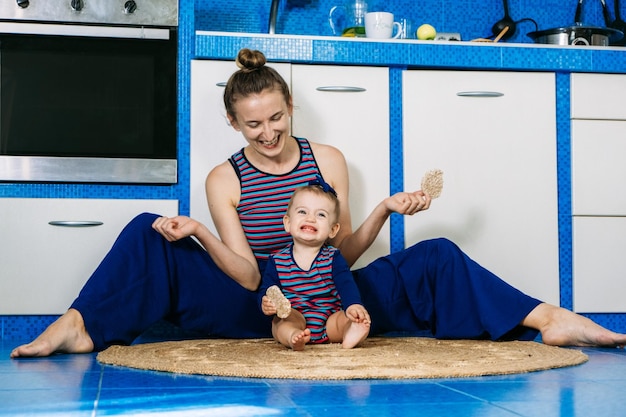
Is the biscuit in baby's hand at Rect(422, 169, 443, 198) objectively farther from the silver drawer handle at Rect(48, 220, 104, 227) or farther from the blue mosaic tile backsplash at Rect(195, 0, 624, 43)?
the blue mosaic tile backsplash at Rect(195, 0, 624, 43)

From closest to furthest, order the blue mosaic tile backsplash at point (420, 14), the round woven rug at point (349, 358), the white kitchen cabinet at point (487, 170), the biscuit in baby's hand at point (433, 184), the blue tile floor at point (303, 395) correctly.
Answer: the blue tile floor at point (303, 395) → the round woven rug at point (349, 358) → the biscuit in baby's hand at point (433, 184) → the white kitchen cabinet at point (487, 170) → the blue mosaic tile backsplash at point (420, 14)

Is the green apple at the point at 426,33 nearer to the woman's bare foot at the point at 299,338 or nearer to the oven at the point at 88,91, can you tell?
the oven at the point at 88,91

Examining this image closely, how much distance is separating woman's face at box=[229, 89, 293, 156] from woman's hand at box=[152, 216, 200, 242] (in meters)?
0.32

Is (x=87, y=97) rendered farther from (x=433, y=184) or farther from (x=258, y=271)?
(x=433, y=184)

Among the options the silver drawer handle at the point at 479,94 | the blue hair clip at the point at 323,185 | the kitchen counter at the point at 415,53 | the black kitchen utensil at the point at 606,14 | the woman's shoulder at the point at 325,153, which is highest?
the black kitchen utensil at the point at 606,14

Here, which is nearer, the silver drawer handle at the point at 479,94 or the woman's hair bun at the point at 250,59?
the woman's hair bun at the point at 250,59

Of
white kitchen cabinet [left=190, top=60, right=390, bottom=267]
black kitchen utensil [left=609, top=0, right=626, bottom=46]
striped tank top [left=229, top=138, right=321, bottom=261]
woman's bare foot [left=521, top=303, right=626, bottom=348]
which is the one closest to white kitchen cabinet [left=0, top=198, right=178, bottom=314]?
white kitchen cabinet [left=190, top=60, right=390, bottom=267]

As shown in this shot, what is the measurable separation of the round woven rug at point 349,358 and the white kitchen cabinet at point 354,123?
709 mm

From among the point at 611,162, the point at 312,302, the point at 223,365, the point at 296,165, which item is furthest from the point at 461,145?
the point at 223,365

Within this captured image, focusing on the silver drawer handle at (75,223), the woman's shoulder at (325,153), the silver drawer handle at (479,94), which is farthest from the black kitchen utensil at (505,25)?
the silver drawer handle at (75,223)

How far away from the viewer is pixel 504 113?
3.05 m

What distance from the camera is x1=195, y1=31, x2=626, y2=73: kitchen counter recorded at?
291cm

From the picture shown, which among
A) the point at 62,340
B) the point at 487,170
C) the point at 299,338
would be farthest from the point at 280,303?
the point at 487,170

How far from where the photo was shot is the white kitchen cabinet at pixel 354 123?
293 cm
